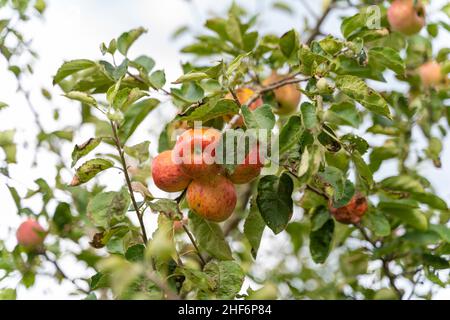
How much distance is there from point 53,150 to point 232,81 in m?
0.88

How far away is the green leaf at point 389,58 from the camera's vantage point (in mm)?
1285

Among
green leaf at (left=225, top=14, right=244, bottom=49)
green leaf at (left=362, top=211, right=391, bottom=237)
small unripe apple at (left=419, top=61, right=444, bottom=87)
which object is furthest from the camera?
small unripe apple at (left=419, top=61, right=444, bottom=87)

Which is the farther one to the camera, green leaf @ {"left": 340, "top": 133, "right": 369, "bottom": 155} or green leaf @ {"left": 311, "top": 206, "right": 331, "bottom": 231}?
green leaf @ {"left": 311, "top": 206, "right": 331, "bottom": 231}

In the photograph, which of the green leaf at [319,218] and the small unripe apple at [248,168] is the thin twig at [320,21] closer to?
the green leaf at [319,218]

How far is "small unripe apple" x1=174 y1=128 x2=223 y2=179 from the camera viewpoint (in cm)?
108

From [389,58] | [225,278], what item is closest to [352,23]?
[389,58]

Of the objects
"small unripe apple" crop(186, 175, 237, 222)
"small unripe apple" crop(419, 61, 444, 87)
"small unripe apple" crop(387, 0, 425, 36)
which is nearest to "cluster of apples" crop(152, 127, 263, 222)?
"small unripe apple" crop(186, 175, 237, 222)

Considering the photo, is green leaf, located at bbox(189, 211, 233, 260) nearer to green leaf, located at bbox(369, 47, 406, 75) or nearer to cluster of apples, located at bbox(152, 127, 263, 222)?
cluster of apples, located at bbox(152, 127, 263, 222)

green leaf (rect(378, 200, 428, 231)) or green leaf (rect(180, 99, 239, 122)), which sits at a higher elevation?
green leaf (rect(180, 99, 239, 122))

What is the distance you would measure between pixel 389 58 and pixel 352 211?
0.35 metres

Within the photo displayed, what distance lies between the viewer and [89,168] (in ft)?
3.73

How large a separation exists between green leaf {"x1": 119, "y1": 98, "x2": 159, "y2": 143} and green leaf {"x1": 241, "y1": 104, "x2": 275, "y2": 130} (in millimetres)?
350

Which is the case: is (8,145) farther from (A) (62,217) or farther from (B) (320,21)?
(B) (320,21)

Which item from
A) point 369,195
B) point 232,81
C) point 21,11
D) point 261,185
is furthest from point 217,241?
point 21,11
